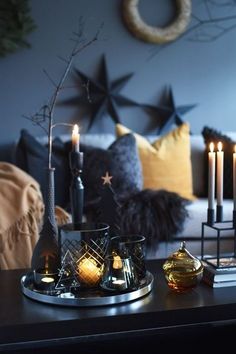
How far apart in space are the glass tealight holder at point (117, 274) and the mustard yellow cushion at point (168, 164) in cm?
159

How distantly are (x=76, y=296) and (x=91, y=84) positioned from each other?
210 cm

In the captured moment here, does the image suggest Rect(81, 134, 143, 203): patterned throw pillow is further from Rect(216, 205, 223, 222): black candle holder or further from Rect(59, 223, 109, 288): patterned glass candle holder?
Rect(59, 223, 109, 288): patterned glass candle holder

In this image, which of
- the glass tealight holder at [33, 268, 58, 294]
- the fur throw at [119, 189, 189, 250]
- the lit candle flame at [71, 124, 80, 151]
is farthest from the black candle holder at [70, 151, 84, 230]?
the fur throw at [119, 189, 189, 250]

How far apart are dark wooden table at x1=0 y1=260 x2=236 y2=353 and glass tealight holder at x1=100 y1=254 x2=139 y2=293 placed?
2.3 inches

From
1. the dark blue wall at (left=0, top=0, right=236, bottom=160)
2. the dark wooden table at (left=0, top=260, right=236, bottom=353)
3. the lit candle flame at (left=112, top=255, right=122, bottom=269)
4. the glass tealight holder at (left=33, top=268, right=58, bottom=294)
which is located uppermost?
the dark blue wall at (left=0, top=0, right=236, bottom=160)

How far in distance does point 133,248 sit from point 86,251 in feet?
0.42

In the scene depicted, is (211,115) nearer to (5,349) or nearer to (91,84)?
(91,84)

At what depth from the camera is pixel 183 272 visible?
4.39ft

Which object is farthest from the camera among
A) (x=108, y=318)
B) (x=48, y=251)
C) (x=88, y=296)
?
(x=48, y=251)

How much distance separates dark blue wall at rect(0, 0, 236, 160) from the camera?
3.11m

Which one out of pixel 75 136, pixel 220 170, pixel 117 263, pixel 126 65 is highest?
pixel 126 65

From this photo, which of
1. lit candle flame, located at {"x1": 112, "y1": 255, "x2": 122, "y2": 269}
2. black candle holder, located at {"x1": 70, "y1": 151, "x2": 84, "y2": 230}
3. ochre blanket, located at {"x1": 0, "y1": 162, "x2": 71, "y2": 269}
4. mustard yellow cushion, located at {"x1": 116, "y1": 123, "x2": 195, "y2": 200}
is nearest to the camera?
lit candle flame, located at {"x1": 112, "y1": 255, "x2": 122, "y2": 269}

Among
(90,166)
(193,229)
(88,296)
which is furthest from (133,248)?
(90,166)

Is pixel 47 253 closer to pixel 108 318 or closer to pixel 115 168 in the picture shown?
pixel 108 318
